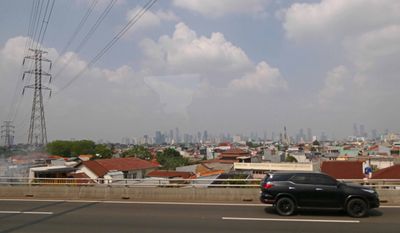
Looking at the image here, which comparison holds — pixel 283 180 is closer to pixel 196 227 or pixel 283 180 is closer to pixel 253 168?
pixel 196 227

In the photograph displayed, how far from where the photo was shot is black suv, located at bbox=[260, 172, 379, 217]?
11.5 m

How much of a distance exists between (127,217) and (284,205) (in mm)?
5105

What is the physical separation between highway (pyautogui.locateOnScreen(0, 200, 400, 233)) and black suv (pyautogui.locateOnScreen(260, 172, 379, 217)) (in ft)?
1.13

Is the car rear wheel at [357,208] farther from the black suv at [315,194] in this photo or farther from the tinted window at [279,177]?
the tinted window at [279,177]

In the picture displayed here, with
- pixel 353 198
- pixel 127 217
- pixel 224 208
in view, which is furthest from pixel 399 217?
pixel 127 217

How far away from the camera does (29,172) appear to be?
3216cm

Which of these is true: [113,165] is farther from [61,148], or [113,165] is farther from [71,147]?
[71,147]

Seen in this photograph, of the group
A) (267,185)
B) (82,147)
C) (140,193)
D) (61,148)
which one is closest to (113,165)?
(140,193)

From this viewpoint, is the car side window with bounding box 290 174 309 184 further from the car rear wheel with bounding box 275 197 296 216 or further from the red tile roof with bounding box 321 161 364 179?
the red tile roof with bounding box 321 161 364 179

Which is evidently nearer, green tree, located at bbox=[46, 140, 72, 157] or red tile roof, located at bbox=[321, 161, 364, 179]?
red tile roof, located at bbox=[321, 161, 364, 179]

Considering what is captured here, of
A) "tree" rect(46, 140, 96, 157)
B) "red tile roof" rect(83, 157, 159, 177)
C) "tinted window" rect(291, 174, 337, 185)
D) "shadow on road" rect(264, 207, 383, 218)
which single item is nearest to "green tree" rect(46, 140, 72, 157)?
"tree" rect(46, 140, 96, 157)

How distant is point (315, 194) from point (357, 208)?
4.37 feet

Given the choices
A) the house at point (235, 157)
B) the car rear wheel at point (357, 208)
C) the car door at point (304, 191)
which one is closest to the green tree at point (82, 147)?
the house at point (235, 157)

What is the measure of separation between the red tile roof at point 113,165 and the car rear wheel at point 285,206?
3318cm
